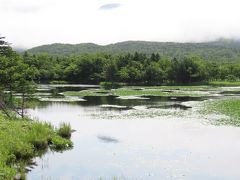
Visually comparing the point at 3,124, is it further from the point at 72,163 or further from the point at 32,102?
the point at 32,102

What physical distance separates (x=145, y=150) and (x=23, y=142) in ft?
31.9

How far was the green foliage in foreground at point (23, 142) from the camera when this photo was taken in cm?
2594

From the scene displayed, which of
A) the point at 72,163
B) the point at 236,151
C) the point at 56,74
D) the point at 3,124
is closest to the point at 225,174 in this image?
the point at 236,151

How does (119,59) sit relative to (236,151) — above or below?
above

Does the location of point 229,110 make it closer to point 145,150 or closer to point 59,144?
point 145,150

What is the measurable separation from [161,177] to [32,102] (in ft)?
136

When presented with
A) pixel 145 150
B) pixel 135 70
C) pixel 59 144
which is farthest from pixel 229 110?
pixel 135 70

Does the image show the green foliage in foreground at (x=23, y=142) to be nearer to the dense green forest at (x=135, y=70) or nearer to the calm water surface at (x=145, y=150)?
the calm water surface at (x=145, y=150)

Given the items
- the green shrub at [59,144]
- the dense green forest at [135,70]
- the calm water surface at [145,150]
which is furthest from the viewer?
the dense green forest at [135,70]

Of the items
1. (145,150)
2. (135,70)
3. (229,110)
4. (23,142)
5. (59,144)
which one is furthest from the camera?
(135,70)

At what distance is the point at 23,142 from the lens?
1134 inches

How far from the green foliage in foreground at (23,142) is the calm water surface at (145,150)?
3.83ft

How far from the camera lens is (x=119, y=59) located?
6324 inches

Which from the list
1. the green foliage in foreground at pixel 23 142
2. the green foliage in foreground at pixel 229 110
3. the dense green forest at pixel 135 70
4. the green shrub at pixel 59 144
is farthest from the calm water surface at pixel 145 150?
the dense green forest at pixel 135 70
